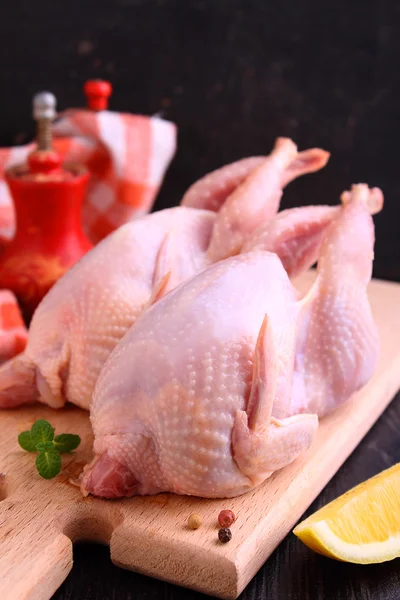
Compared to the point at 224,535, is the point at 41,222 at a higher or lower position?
lower

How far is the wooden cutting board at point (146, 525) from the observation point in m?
1.28

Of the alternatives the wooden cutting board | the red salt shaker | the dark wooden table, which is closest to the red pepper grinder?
the red salt shaker

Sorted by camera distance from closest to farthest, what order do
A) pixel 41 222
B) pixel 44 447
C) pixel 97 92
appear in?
1. pixel 44 447
2. pixel 41 222
3. pixel 97 92

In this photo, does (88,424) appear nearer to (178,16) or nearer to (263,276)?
(263,276)

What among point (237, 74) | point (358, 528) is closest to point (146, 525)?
point (358, 528)

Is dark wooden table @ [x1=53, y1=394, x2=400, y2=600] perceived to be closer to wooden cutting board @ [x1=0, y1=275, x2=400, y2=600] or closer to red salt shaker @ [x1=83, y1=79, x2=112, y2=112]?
wooden cutting board @ [x1=0, y1=275, x2=400, y2=600]

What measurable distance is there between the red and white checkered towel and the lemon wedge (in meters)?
1.60

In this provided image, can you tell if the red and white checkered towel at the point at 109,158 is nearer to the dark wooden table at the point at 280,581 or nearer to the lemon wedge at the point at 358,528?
the dark wooden table at the point at 280,581

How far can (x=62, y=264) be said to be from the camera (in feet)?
7.38

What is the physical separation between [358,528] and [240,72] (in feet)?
6.71

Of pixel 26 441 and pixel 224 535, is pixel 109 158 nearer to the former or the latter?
pixel 26 441

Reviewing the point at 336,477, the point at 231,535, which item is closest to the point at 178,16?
the point at 336,477

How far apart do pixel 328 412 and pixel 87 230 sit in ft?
4.67

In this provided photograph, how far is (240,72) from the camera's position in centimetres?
298
